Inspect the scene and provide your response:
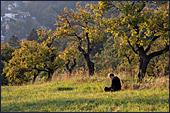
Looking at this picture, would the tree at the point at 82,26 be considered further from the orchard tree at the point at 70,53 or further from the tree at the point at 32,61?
the tree at the point at 32,61

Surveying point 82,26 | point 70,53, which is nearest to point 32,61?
point 70,53

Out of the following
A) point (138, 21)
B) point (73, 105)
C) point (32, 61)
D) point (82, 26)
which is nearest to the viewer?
point (73, 105)

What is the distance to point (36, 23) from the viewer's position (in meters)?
144

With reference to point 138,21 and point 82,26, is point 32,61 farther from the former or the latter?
point 138,21

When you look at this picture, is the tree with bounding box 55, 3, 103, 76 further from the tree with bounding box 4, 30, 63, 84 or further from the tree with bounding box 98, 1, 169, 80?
the tree with bounding box 4, 30, 63, 84

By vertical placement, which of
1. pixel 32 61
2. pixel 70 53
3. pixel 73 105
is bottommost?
pixel 73 105

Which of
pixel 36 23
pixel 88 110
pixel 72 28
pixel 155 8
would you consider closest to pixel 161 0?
pixel 155 8

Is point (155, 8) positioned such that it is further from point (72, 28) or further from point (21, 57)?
point (21, 57)

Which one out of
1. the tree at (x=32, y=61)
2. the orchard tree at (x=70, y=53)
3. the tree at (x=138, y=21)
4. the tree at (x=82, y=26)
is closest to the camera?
the tree at (x=138, y=21)

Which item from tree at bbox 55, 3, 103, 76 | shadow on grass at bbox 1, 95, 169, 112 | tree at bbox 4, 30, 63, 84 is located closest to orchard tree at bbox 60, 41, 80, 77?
tree at bbox 55, 3, 103, 76

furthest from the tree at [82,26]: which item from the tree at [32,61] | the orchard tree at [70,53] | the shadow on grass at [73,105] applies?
the shadow on grass at [73,105]

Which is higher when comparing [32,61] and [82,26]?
[82,26]

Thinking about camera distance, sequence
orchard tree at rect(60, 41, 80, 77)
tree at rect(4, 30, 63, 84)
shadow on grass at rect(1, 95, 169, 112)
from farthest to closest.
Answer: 1. tree at rect(4, 30, 63, 84)
2. orchard tree at rect(60, 41, 80, 77)
3. shadow on grass at rect(1, 95, 169, 112)

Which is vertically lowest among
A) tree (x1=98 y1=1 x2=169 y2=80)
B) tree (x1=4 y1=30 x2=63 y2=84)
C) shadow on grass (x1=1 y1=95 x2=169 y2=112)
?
shadow on grass (x1=1 y1=95 x2=169 y2=112)
